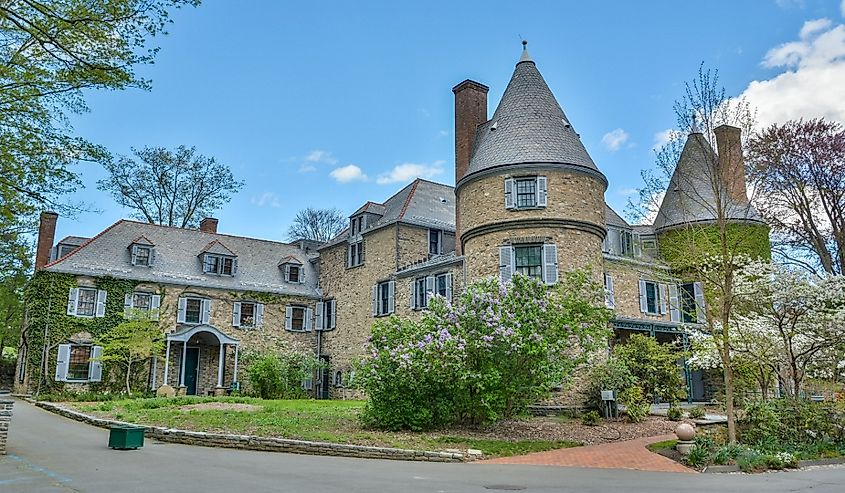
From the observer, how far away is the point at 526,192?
70.0ft

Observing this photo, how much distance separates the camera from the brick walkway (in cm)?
1171

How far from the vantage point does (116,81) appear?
1125 cm

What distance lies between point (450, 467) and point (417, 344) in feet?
14.9

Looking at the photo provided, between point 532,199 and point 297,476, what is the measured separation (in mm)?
13534

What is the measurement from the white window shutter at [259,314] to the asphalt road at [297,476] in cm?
2035

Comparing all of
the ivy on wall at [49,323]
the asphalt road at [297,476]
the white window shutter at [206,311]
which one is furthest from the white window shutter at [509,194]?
the ivy on wall at [49,323]

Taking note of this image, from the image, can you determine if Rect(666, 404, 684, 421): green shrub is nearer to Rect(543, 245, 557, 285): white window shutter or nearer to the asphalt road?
Rect(543, 245, 557, 285): white window shutter

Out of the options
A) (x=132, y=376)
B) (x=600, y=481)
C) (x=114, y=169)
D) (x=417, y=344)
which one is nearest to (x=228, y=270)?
(x=132, y=376)

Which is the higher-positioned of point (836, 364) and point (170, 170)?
point (170, 170)

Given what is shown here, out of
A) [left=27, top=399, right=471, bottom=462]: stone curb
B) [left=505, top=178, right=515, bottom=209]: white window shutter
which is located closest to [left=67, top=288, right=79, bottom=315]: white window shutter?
[left=27, top=399, right=471, bottom=462]: stone curb

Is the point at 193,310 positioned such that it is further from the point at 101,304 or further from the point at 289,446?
the point at 289,446

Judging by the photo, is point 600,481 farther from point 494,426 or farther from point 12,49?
point 12,49

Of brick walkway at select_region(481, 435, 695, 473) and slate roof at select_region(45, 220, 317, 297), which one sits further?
slate roof at select_region(45, 220, 317, 297)

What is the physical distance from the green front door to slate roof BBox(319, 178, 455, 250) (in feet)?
28.5
